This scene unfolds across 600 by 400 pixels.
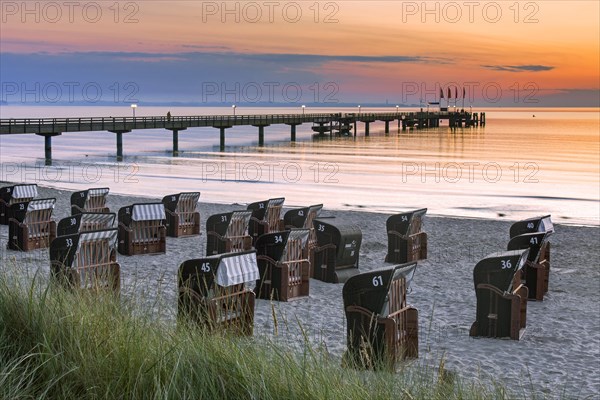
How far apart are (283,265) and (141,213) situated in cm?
439

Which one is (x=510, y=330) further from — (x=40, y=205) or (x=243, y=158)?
(x=243, y=158)

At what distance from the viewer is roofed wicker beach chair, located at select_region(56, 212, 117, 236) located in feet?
41.8

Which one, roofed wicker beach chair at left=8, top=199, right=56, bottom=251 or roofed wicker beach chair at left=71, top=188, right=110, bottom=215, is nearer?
roofed wicker beach chair at left=8, top=199, right=56, bottom=251

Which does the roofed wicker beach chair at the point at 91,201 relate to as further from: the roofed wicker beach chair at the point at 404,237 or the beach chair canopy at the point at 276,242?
the beach chair canopy at the point at 276,242

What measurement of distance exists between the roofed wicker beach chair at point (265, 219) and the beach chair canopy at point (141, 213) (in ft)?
5.88

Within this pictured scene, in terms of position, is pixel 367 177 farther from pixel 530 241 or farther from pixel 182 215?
pixel 530 241

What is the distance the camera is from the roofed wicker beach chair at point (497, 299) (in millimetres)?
9344

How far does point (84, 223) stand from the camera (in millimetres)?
12844

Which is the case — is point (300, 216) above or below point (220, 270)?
→ below

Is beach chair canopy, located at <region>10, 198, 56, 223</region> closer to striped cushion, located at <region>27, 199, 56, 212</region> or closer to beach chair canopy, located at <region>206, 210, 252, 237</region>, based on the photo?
striped cushion, located at <region>27, 199, 56, 212</region>

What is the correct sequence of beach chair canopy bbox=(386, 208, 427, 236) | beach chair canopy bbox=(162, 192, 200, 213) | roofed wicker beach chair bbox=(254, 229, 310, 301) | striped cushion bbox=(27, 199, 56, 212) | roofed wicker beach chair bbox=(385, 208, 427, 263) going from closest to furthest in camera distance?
roofed wicker beach chair bbox=(254, 229, 310, 301)
roofed wicker beach chair bbox=(385, 208, 427, 263)
beach chair canopy bbox=(386, 208, 427, 236)
striped cushion bbox=(27, 199, 56, 212)
beach chair canopy bbox=(162, 192, 200, 213)

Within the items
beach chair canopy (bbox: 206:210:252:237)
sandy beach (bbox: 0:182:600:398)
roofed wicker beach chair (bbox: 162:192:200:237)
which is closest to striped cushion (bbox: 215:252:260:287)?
sandy beach (bbox: 0:182:600:398)

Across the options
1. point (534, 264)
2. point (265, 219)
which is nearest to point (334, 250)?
point (265, 219)

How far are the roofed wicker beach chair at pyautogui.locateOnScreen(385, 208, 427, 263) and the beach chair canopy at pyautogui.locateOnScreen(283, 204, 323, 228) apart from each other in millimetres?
1405
